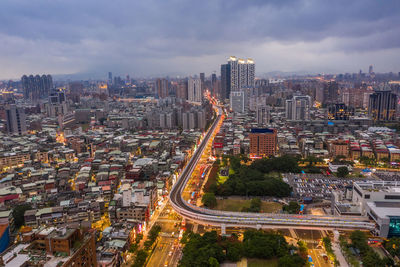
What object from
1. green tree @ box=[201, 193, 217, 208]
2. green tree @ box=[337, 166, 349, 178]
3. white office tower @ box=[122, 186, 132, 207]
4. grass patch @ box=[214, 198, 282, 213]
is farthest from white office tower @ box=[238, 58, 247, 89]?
white office tower @ box=[122, 186, 132, 207]

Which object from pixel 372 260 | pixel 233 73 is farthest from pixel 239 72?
pixel 372 260

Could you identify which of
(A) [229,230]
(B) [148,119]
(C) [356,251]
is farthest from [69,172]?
(B) [148,119]

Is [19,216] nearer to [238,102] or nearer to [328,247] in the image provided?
[328,247]

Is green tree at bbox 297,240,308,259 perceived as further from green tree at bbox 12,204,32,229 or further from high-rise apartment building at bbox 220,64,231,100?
high-rise apartment building at bbox 220,64,231,100

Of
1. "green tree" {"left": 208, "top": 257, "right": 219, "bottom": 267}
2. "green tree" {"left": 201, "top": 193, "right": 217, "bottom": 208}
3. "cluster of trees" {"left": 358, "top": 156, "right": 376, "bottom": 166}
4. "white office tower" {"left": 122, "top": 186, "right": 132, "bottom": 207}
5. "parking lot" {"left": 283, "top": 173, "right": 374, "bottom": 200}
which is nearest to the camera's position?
"green tree" {"left": 208, "top": 257, "right": 219, "bottom": 267}

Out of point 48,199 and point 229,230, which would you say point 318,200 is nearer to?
point 229,230

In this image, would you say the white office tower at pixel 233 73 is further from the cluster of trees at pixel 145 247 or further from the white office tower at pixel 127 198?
the cluster of trees at pixel 145 247

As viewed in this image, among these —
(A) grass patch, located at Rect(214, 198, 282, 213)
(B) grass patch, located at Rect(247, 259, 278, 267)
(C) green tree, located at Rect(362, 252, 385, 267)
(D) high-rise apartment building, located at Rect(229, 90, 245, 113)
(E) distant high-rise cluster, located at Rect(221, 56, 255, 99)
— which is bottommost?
(B) grass patch, located at Rect(247, 259, 278, 267)
